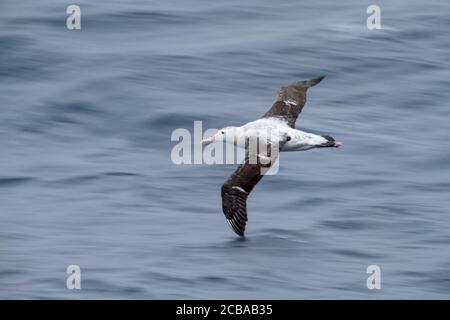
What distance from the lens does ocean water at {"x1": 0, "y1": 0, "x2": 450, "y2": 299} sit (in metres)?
15.7

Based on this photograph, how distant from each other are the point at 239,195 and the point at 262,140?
1.17m

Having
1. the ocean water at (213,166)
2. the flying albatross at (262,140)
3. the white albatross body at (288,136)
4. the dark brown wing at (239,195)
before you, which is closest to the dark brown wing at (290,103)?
the flying albatross at (262,140)

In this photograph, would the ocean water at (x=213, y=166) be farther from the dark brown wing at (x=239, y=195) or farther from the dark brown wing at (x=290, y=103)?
the dark brown wing at (x=290, y=103)

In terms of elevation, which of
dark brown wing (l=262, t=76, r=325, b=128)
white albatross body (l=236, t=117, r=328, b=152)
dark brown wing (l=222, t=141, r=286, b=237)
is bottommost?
dark brown wing (l=222, t=141, r=286, b=237)

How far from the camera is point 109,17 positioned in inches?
1042

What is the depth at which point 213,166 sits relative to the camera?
19688mm

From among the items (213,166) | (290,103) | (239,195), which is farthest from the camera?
(213,166)

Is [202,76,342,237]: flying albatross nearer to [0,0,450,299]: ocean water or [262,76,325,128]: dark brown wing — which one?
[262,76,325,128]: dark brown wing

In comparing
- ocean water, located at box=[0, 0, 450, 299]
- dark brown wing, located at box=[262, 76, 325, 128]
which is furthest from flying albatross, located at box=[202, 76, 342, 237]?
ocean water, located at box=[0, 0, 450, 299]

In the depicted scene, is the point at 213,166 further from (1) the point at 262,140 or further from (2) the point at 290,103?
(1) the point at 262,140

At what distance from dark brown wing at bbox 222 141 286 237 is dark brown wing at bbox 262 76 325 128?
6.40 ft

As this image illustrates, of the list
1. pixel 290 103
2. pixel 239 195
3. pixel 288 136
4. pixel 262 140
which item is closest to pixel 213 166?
pixel 290 103

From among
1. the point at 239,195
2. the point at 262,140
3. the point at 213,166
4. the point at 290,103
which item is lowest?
the point at 213,166
